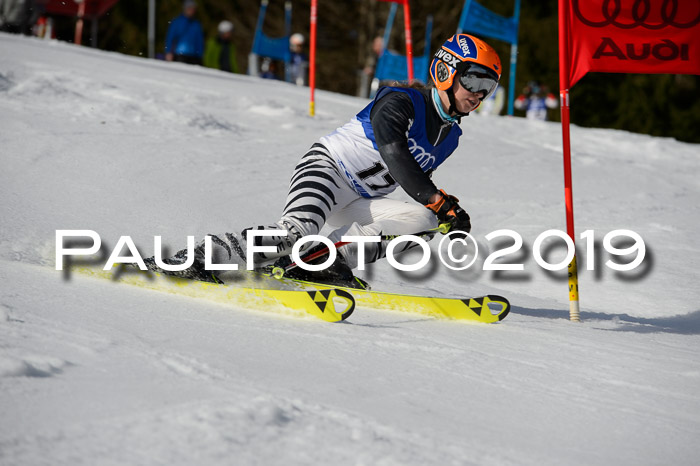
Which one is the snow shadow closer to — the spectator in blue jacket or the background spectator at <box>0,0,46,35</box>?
the spectator in blue jacket

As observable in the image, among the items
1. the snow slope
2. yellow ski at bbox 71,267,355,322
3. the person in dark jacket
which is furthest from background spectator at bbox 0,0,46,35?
yellow ski at bbox 71,267,355,322

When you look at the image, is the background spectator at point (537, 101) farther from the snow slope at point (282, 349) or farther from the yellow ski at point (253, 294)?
the yellow ski at point (253, 294)

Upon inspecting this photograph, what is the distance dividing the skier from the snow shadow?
3.03 feet

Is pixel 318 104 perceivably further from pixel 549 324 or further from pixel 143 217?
pixel 549 324

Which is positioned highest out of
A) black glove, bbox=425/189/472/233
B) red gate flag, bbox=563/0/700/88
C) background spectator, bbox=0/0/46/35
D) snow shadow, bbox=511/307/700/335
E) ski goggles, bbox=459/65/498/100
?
background spectator, bbox=0/0/46/35

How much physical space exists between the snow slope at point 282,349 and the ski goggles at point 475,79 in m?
1.12

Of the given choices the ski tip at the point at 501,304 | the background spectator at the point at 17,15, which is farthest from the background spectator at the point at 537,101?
the ski tip at the point at 501,304

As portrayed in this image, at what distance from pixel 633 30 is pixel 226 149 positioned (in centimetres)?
416

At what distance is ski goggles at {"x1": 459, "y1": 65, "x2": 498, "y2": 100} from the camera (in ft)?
11.9

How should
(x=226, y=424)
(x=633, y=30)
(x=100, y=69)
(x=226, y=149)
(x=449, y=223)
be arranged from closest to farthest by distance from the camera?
(x=226, y=424) → (x=449, y=223) → (x=633, y=30) → (x=226, y=149) → (x=100, y=69)

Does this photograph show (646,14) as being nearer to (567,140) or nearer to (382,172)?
(567,140)

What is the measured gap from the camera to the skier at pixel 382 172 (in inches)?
138

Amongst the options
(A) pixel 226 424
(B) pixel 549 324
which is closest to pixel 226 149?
(B) pixel 549 324

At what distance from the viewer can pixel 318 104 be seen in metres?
10.3
